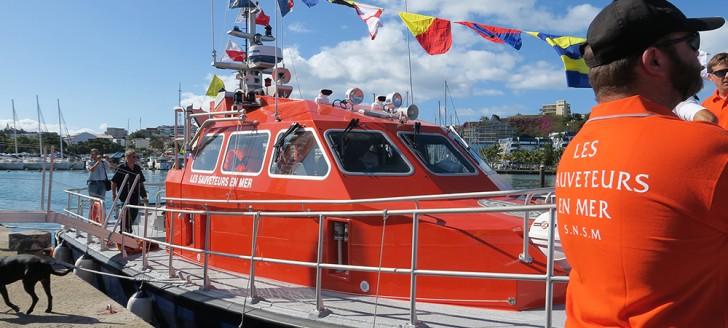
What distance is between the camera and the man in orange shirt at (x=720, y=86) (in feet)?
8.73

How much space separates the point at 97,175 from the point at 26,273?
3.83 metres

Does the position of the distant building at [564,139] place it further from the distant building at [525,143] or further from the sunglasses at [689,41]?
the distant building at [525,143]

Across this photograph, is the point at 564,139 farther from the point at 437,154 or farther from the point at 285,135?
the point at 285,135

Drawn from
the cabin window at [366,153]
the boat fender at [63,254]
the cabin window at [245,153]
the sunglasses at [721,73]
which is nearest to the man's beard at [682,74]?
the sunglasses at [721,73]

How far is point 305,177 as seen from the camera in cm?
529

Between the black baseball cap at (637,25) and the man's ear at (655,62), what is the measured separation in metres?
0.02

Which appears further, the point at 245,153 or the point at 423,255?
the point at 245,153

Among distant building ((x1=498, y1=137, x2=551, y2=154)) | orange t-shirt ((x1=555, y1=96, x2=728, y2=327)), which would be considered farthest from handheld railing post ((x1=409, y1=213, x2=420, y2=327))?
distant building ((x1=498, y1=137, x2=551, y2=154))

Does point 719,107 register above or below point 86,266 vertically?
above

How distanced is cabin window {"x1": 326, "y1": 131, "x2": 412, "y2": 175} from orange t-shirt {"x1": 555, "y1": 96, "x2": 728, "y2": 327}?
394 centimetres

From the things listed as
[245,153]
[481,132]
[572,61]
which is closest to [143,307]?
[245,153]

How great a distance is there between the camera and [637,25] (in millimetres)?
1306

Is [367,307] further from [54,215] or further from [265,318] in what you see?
[54,215]

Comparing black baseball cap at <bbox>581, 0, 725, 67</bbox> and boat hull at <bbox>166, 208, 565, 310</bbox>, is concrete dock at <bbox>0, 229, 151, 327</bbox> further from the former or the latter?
black baseball cap at <bbox>581, 0, 725, 67</bbox>
